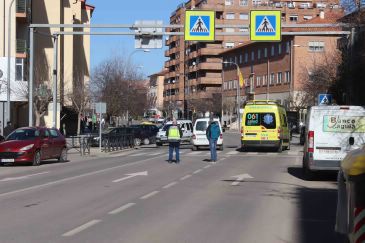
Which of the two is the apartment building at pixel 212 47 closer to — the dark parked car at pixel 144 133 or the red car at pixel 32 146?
the dark parked car at pixel 144 133

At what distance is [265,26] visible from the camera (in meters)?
25.0

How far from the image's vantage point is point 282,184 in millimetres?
16047

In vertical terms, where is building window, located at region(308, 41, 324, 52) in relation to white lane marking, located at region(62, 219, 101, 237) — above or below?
above

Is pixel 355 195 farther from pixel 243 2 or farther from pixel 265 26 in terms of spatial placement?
pixel 243 2

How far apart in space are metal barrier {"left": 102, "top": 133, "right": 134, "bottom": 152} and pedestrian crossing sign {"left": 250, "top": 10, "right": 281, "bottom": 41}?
12.1m

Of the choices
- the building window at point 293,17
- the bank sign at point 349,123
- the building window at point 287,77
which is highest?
the building window at point 293,17

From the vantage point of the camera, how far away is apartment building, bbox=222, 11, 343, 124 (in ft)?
239

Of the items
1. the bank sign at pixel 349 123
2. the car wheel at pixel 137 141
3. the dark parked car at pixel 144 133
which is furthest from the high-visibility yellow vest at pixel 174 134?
the car wheel at pixel 137 141

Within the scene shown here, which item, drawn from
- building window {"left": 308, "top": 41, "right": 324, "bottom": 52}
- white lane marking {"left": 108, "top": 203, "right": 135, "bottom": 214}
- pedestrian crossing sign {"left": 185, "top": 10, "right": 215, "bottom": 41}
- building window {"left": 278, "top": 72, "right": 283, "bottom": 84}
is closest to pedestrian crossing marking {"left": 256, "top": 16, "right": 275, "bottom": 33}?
pedestrian crossing sign {"left": 185, "top": 10, "right": 215, "bottom": 41}

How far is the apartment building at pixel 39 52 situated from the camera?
43906 millimetres

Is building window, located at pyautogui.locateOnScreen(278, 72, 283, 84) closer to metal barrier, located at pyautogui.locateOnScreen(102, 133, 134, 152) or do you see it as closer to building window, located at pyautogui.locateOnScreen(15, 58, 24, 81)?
building window, located at pyautogui.locateOnScreen(15, 58, 24, 81)

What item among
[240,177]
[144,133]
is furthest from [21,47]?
[240,177]

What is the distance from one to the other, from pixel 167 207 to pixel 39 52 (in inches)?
1871

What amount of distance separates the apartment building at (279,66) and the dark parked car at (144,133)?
82.1 ft
